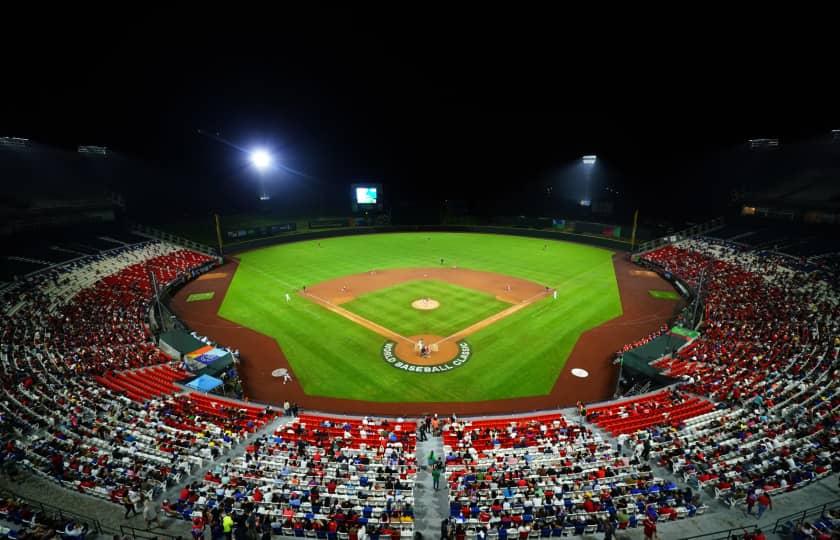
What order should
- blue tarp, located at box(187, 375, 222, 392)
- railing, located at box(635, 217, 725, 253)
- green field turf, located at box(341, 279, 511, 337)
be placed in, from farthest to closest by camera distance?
railing, located at box(635, 217, 725, 253) → green field turf, located at box(341, 279, 511, 337) → blue tarp, located at box(187, 375, 222, 392)

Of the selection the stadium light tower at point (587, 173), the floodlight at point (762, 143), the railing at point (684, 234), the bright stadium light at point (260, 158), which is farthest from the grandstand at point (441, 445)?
the bright stadium light at point (260, 158)

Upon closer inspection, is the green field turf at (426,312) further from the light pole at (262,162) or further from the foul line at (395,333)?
the light pole at (262,162)

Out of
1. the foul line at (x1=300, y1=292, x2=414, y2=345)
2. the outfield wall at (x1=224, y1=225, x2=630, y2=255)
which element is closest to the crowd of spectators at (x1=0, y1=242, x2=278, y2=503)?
the foul line at (x1=300, y1=292, x2=414, y2=345)

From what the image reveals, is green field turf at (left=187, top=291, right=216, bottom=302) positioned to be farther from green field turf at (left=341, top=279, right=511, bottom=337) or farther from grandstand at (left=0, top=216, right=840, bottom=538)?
green field turf at (left=341, top=279, right=511, bottom=337)

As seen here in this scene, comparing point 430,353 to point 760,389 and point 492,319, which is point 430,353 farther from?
point 760,389

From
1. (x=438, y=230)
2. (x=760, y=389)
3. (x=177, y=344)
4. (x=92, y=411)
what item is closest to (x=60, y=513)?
(x=92, y=411)

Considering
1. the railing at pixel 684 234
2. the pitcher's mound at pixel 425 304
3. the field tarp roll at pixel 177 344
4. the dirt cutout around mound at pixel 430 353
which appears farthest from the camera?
the railing at pixel 684 234
